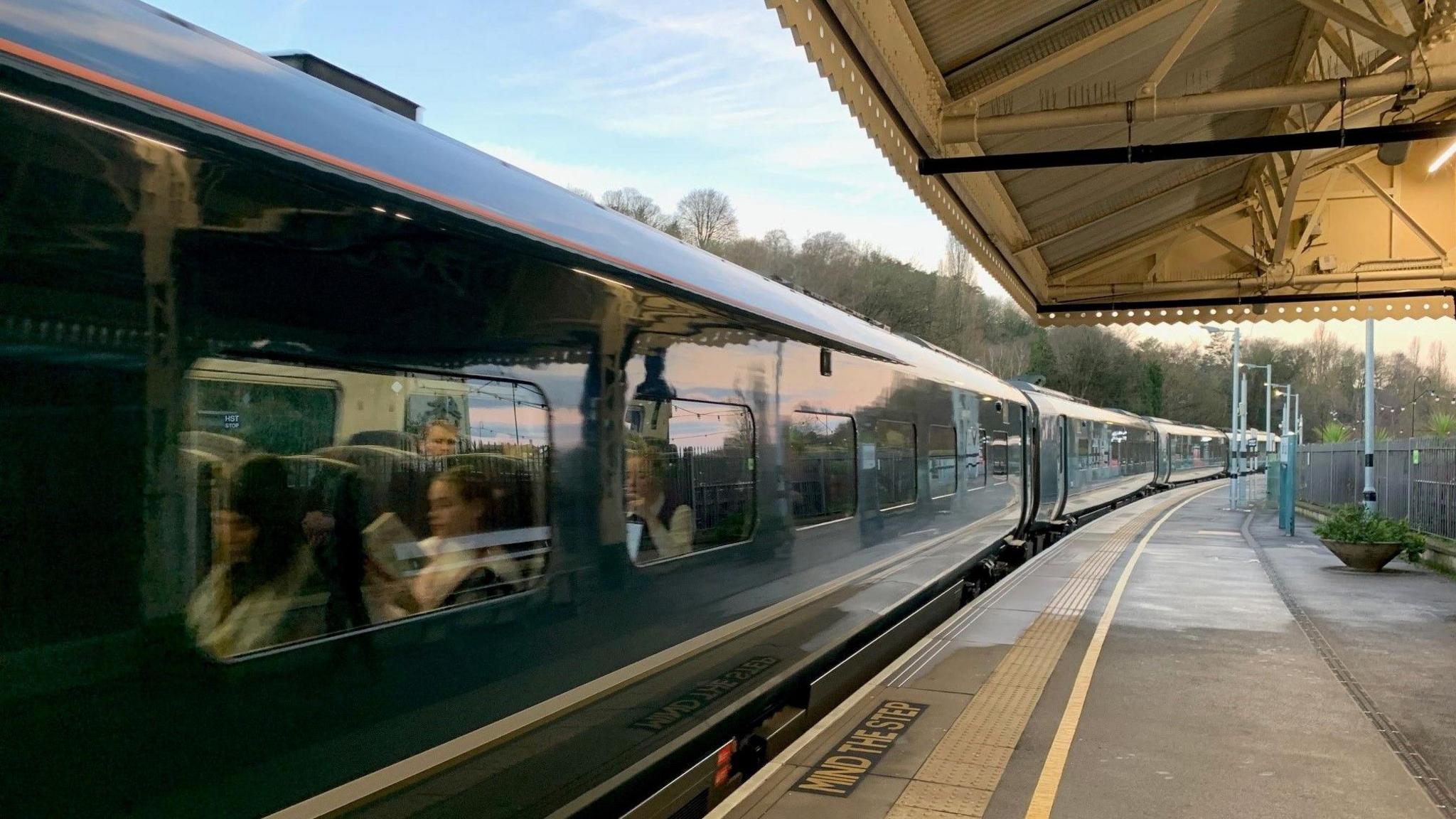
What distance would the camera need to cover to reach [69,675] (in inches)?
84.7

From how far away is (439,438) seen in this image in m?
3.33

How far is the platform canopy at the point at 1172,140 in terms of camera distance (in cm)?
709

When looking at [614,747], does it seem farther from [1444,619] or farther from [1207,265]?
[1207,265]

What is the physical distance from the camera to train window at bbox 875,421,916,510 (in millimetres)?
8148

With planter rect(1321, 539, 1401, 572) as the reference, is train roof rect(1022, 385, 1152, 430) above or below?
above

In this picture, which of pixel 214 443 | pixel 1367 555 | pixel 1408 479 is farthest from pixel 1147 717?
pixel 1408 479

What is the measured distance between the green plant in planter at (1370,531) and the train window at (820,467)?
10.3 meters

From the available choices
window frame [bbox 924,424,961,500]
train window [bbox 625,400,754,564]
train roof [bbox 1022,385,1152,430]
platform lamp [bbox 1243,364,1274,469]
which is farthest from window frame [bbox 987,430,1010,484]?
platform lamp [bbox 1243,364,1274,469]

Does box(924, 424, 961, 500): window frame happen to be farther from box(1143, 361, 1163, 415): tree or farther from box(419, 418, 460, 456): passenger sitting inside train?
box(1143, 361, 1163, 415): tree

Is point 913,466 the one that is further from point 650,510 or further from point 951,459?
Answer: point 650,510

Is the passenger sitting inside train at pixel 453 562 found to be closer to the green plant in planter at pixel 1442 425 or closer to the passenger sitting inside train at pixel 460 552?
the passenger sitting inside train at pixel 460 552

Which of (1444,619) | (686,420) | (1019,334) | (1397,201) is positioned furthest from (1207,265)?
(1019,334)

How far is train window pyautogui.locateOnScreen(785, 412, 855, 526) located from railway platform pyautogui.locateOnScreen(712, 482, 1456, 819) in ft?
3.88

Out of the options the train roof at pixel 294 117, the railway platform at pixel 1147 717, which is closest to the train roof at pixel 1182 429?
the railway platform at pixel 1147 717
